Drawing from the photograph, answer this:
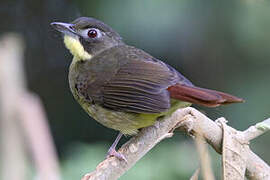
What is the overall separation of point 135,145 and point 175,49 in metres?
2.01

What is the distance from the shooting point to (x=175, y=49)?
4.00 metres

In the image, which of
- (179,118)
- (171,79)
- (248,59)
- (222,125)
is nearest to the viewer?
(222,125)

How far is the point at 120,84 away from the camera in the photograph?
252 cm

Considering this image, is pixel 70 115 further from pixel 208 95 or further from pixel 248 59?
pixel 208 95

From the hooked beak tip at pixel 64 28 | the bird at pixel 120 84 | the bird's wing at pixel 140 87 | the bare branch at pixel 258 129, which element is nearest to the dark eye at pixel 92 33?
the bird at pixel 120 84

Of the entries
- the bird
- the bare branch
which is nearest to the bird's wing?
the bird

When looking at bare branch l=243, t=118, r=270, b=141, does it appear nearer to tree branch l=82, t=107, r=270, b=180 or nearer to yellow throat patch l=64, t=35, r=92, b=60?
tree branch l=82, t=107, r=270, b=180

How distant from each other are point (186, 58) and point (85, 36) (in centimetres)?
160

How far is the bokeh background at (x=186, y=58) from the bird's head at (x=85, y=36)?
0.62 metres

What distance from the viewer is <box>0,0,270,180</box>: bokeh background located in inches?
118

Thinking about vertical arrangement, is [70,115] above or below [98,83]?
below

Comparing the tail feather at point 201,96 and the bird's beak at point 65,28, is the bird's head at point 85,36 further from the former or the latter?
the tail feather at point 201,96

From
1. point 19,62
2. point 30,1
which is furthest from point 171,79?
point 30,1

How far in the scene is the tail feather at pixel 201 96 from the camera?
2029 mm
